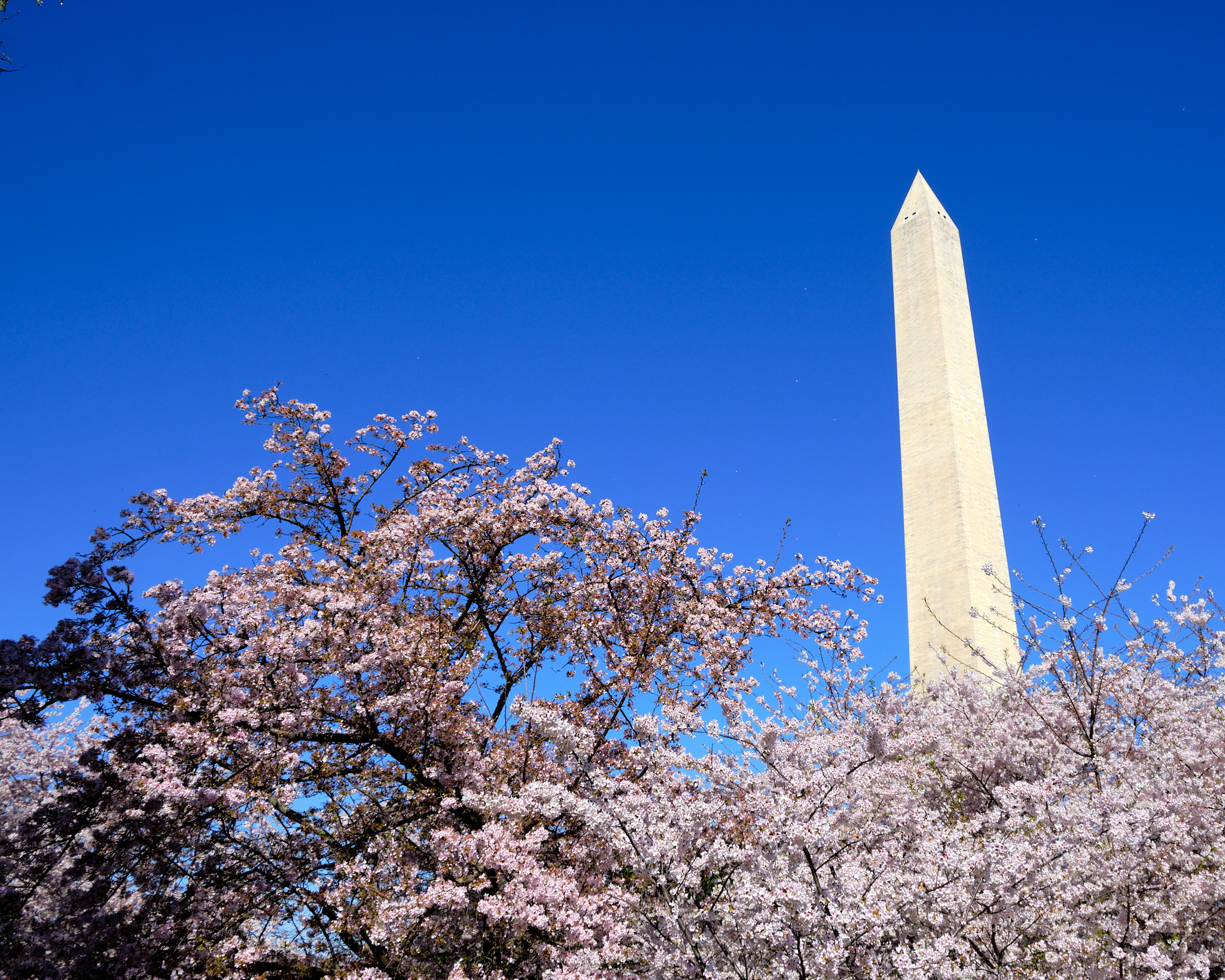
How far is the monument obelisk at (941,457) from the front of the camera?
1638 centimetres

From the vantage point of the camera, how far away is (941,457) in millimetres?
17625

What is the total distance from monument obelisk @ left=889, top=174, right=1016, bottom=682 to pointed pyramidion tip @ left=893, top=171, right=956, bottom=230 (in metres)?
0.04

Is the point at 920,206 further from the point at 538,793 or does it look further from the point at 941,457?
the point at 538,793

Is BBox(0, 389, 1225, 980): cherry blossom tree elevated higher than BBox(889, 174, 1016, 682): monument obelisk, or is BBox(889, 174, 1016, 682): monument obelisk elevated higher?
BBox(889, 174, 1016, 682): monument obelisk

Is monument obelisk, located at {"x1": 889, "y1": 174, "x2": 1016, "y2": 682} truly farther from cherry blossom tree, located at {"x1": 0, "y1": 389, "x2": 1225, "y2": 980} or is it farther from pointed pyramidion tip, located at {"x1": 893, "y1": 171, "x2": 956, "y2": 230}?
cherry blossom tree, located at {"x1": 0, "y1": 389, "x2": 1225, "y2": 980}

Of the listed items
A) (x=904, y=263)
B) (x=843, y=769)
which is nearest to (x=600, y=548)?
(x=843, y=769)

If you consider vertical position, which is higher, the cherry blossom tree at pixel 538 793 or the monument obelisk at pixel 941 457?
the monument obelisk at pixel 941 457

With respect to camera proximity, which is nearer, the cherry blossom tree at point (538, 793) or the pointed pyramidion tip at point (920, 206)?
the cherry blossom tree at point (538, 793)

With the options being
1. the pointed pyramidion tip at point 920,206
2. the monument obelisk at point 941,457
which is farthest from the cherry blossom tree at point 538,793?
the pointed pyramidion tip at point 920,206

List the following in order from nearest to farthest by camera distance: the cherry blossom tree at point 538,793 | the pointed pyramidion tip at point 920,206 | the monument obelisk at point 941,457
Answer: the cherry blossom tree at point 538,793 → the monument obelisk at point 941,457 → the pointed pyramidion tip at point 920,206

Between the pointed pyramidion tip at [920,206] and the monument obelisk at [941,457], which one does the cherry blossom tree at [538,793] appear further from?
the pointed pyramidion tip at [920,206]

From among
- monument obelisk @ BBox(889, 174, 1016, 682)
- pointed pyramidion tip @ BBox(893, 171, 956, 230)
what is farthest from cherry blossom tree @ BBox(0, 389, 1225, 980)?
pointed pyramidion tip @ BBox(893, 171, 956, 230)

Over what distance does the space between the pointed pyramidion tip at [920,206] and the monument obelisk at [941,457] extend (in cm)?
4

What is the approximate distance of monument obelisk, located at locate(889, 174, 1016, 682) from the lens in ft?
53.7
